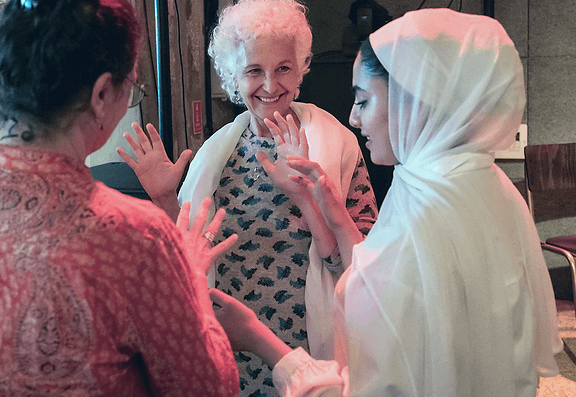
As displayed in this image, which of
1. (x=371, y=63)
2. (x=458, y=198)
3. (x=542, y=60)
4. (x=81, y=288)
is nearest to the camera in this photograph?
(x=81, y=288)

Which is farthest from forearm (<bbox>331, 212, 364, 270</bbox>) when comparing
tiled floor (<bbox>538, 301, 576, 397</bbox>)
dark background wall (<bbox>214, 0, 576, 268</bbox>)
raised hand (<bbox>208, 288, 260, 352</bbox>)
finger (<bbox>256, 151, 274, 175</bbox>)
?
dark background wall (<bbox>214, 0, 576, 268</bbox>)

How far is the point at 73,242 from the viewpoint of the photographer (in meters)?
0.67

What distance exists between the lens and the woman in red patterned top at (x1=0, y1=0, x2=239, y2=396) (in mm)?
667

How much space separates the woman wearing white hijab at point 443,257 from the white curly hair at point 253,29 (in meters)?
0.62

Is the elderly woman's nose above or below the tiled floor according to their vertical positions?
above

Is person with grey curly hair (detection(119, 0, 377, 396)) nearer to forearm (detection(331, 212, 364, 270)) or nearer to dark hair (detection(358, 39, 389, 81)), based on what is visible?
forearm (detection(331, 212, 364, 270))

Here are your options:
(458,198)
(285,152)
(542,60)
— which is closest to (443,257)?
(458,198)

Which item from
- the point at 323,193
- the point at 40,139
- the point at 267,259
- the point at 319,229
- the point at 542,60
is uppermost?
the point at 542,60

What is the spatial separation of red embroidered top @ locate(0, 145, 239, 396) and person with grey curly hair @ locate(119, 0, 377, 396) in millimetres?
728

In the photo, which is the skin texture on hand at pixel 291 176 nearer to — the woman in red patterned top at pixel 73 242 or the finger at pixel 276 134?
the finger at pixel 276 134

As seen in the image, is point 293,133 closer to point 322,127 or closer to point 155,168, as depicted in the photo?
point 322,127

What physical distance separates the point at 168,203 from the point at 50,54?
2.74 ft

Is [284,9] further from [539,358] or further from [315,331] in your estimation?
[539,358]

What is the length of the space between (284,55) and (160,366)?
3.81 feet
